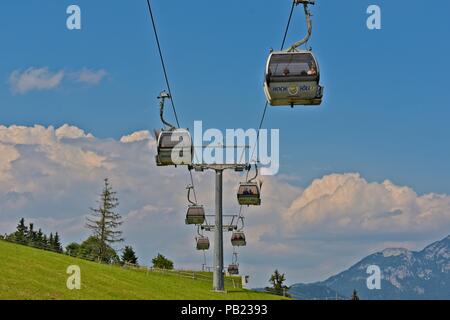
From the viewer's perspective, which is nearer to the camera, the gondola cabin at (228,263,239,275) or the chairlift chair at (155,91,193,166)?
the chairlift chair at (155,91,193,166)

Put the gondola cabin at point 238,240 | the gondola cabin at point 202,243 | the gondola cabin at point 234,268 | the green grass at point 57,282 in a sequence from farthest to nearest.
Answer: the gondola cabin at point 234,268
the gondola cabin at point 202,243
the gondola cabin at point 238,240
the green grass at point 57,282

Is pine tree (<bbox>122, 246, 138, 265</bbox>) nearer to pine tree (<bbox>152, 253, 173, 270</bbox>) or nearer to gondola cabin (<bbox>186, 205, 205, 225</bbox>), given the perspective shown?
pine tree (<bbox>152, 253, 173, 270</bbox>)

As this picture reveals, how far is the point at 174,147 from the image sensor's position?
32.6 metres

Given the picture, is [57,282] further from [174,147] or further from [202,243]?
[202,243]

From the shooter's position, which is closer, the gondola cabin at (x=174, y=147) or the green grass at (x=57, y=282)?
the green grass at (x=57, y=282)

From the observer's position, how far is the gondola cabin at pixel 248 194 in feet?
139

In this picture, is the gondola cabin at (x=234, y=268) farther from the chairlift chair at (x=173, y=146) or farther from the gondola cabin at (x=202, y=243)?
the chairlift chair at (x=173, y=146)

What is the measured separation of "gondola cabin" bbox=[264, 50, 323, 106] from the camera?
64.7 ft

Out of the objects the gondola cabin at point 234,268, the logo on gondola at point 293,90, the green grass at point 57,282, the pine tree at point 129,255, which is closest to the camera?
the logo on gondola at point 293,90

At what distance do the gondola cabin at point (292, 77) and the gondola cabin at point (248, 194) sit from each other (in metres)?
22.5

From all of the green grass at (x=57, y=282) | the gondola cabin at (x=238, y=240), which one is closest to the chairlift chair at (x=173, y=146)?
the green grass at (x=57, y=282)

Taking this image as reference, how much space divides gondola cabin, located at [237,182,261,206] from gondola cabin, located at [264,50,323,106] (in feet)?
73.9

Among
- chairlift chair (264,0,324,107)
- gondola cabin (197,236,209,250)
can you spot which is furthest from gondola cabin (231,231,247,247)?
chairlift chair (264,0,324,107)
